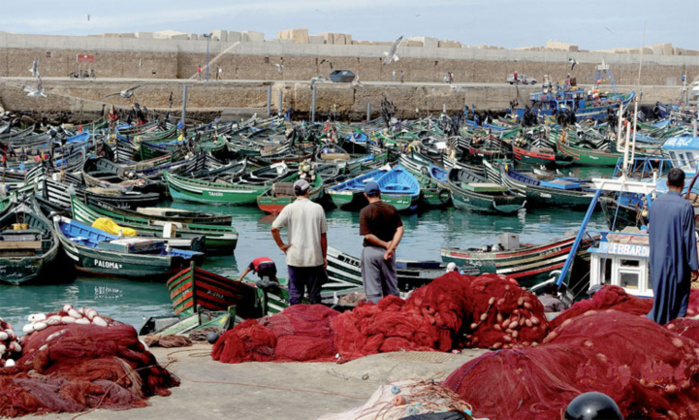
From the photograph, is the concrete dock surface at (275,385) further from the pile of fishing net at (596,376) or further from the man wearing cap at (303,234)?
the man wearing cap at (303,234)

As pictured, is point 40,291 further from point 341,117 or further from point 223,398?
point 341,117

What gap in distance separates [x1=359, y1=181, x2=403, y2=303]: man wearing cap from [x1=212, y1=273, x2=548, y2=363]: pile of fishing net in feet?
2.61

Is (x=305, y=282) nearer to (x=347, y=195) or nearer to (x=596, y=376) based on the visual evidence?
(x=596, y=376)

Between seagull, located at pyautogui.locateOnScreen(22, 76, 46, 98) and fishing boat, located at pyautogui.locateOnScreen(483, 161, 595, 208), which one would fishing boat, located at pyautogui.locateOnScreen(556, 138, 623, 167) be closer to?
fishing boat, located at pyautogui.locateOnScreen(483, 161, 595, 208)

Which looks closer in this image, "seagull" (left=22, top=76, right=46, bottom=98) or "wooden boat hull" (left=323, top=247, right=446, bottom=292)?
"wooden boat hull" (left=323, top=247, right=446, bottom=292)

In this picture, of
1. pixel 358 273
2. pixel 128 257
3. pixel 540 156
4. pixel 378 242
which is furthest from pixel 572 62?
pixel 378 242

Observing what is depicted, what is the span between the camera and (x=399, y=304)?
694cm

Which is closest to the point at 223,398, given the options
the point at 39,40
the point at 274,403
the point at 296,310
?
the point at 274,403

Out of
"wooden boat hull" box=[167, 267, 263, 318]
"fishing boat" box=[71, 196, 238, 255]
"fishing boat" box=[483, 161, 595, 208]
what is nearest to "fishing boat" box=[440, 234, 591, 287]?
"wooden boat hull" box=[167, 267, 263, 318]

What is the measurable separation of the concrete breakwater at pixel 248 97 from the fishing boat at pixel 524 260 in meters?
41.0

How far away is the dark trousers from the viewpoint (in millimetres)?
7656

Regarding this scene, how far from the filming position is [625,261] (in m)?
9.18

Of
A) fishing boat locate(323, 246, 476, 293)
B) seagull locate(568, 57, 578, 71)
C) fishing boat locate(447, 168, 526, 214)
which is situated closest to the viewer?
fishing boat locate(323, 246, 476, 293)

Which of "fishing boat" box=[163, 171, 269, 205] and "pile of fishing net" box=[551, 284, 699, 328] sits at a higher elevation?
"pile of fishing net" box=[551, 284, 699, 328]
